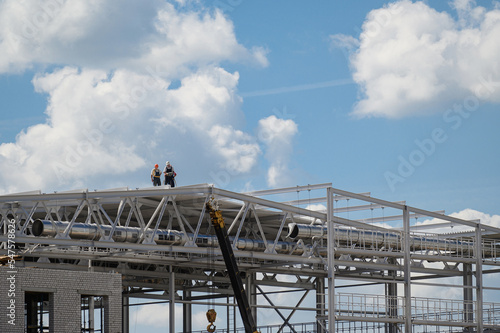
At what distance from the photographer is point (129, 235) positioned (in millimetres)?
38469

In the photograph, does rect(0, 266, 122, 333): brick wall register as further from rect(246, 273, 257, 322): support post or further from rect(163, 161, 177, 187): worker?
rect(246, 273, 257, 322): support post

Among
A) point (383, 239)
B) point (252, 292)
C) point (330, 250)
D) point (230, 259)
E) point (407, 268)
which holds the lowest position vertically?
point (252, 292)

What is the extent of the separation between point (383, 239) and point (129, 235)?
15.4m

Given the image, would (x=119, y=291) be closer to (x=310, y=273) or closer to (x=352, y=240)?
(x=352, y=240)

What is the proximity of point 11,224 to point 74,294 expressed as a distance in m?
4.19

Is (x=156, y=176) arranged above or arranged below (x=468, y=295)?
above

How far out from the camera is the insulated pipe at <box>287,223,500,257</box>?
43625mm

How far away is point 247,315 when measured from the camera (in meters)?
34.1

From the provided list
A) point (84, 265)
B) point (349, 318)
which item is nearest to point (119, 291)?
point (84, 265)

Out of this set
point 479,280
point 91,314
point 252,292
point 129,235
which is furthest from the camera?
point 252,292

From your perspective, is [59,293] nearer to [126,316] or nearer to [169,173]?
[169,173]

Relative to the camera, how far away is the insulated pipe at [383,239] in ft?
143

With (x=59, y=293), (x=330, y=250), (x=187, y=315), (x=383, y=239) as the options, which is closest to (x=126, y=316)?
(x=187, y=315)

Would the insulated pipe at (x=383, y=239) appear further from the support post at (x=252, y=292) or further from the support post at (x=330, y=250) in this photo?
the support post at (x=252, y=292)
